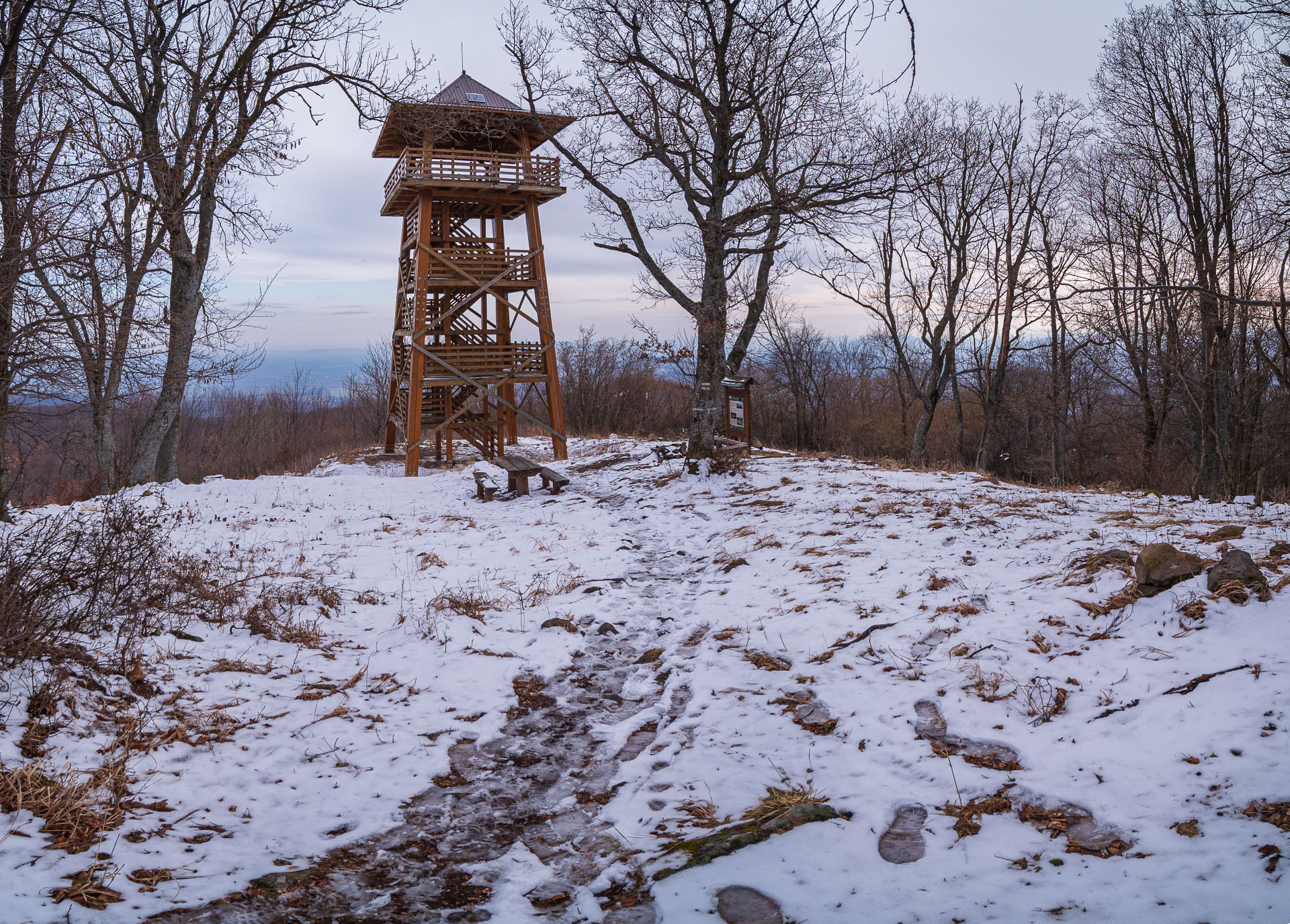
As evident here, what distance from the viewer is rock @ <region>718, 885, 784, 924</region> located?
2.72 meters

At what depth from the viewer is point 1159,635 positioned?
4211 mm

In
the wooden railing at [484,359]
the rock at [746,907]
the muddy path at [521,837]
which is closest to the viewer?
the rock at [746,907]

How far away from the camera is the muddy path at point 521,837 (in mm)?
2826

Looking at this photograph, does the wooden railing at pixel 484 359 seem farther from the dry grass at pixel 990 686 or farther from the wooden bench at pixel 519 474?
the dry grass at pixel 990 686

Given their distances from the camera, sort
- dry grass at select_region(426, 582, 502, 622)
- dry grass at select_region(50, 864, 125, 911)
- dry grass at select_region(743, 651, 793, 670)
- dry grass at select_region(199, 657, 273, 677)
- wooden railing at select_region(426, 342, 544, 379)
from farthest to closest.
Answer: wooden railing at select_region(426, 342, 544, 379) < dry grass at select_region(426, 582, 502, 622) < dry grass at select_region(743, 651, 793, 670) < dry grass at select_region(199, 657, 273, 677) < dry grass at select_region(50, 864, 125, 911)

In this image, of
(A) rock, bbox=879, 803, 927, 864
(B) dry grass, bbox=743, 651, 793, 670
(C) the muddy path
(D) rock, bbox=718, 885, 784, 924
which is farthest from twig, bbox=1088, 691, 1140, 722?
(C) the muddy path

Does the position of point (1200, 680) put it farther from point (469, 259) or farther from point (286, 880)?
point (469, 259)

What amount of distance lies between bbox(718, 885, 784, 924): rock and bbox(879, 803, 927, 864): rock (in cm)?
56

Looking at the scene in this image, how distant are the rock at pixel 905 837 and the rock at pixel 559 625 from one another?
3340 mm

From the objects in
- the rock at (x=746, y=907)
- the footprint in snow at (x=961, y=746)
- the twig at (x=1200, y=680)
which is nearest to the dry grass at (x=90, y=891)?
the rock at (x=746, y=907)

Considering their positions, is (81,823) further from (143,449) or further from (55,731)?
(143,449)

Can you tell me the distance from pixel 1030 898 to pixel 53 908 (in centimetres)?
333

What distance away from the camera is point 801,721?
14.1 ft

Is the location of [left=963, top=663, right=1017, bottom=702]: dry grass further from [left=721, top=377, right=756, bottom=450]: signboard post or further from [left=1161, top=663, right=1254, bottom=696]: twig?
[left=721, top=377, right=756, bottom=450]: signboard post
